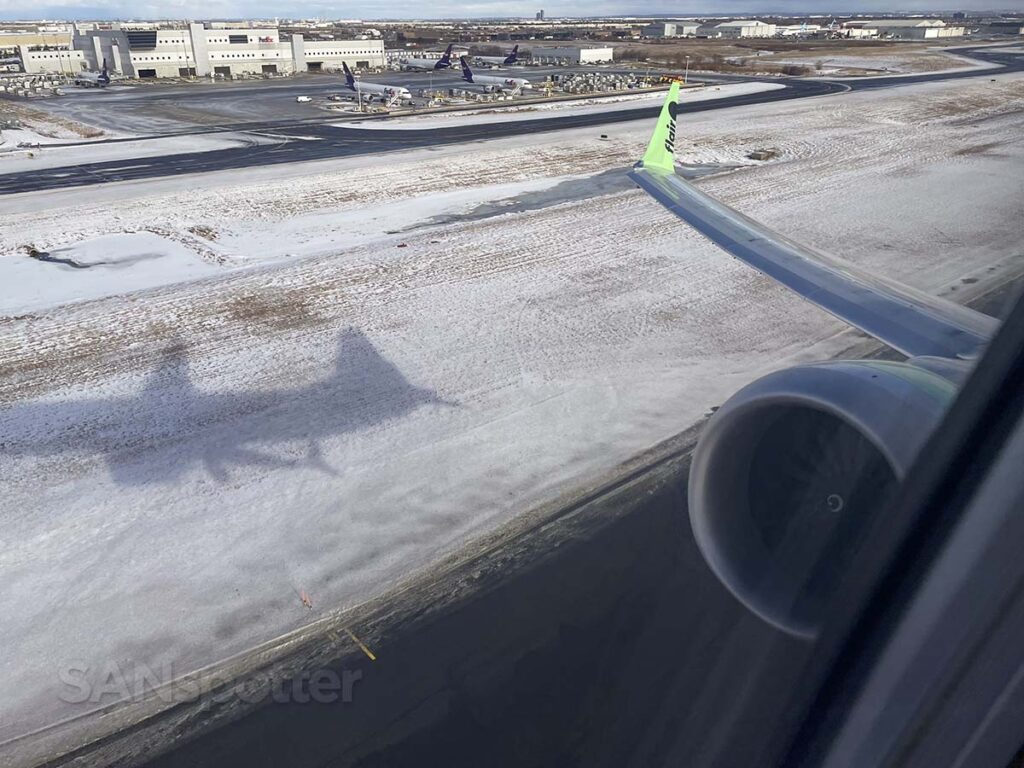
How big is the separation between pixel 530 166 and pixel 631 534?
2188cm

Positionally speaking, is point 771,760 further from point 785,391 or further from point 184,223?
point 184,223

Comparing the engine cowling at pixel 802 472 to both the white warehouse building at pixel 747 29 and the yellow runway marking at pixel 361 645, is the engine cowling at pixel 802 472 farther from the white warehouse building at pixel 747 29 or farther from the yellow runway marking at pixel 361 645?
the white warehouse building at pixel 747 29

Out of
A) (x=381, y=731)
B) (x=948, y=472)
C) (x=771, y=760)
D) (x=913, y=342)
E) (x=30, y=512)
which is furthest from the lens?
(x=30, y=512)

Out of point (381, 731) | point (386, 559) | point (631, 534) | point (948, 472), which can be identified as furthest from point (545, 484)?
point (948, 472)

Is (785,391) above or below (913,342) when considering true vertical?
above

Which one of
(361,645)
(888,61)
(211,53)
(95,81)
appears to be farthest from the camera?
(211,53)

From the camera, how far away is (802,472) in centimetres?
399

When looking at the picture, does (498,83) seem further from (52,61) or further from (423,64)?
(52,61)

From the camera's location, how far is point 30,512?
320 inches

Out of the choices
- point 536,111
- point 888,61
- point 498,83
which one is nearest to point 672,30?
point 888,61

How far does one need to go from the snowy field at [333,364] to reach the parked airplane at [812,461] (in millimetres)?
3379

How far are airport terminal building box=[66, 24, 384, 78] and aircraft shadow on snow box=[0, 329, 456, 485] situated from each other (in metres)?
72.4

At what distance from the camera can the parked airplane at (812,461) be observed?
2.82m

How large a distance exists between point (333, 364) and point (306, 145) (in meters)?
24.6
